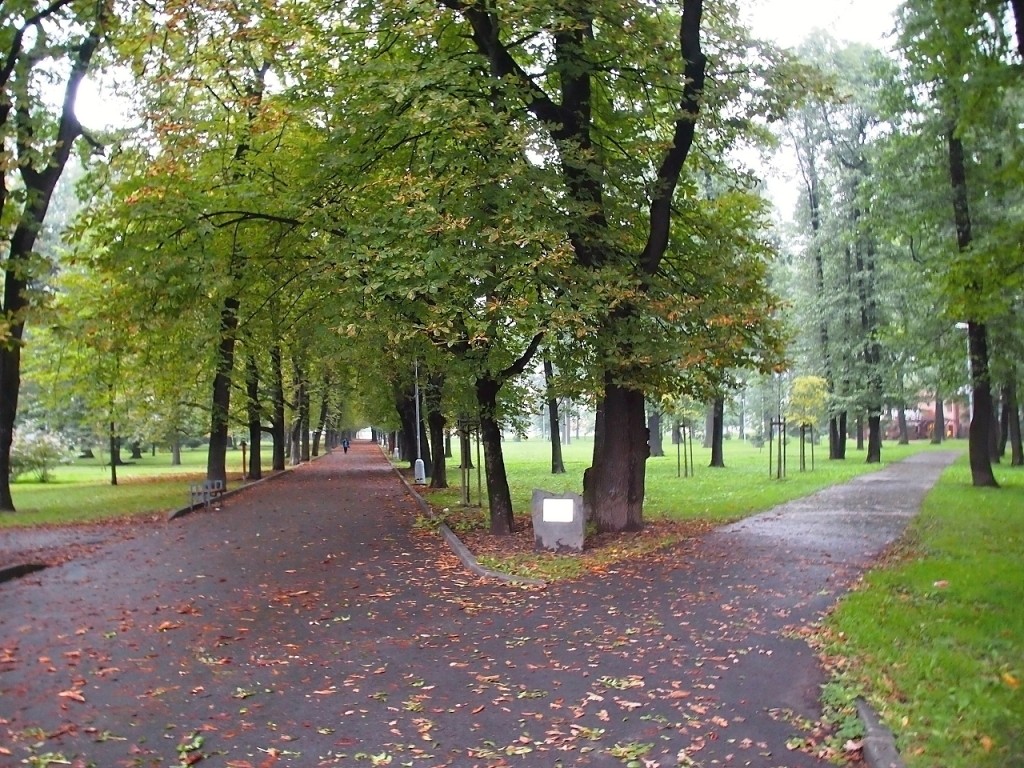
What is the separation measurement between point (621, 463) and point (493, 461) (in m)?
2.00

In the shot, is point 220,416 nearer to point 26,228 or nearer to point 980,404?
point 26,228

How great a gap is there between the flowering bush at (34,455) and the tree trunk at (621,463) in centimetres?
3005

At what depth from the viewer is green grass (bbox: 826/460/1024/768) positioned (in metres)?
4.68

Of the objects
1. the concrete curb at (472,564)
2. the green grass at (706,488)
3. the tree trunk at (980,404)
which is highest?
the tree trunk at (980,404)

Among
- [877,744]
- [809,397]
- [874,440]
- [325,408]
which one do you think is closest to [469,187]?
[877,744]

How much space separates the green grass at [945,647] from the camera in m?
4.68

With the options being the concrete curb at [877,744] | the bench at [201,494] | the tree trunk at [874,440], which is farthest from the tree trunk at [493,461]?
the tree trunk at [874,440]

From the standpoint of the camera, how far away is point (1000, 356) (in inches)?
834

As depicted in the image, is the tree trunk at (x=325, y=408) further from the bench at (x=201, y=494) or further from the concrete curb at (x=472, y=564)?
the concrete curb at (x=472, y=564)

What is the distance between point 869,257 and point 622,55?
75.1 feet

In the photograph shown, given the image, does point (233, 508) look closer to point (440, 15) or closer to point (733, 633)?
point (440, 15)

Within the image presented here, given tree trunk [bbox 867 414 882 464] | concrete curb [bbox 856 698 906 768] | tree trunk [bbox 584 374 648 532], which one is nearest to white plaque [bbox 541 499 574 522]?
tree trunk [bbox 584 374 648 532]

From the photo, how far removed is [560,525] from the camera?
1187cm

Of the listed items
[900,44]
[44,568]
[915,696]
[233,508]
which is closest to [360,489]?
[233,508]
